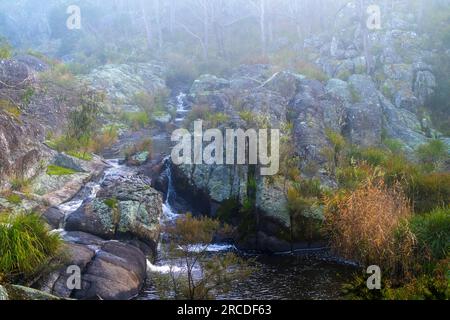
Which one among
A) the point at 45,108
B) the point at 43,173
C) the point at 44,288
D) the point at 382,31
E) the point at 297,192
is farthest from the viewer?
the point at 382,31

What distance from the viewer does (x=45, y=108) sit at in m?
21.5

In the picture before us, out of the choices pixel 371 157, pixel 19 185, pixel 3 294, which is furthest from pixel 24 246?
pixel 371 157

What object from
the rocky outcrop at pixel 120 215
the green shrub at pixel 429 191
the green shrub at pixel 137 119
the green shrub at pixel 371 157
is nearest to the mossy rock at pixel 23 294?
the rocky outcrop at pixel 120 215

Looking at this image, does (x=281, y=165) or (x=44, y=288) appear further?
(x=281, y=165)

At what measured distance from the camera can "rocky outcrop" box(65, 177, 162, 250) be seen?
13695 mm

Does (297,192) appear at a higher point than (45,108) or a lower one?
lower

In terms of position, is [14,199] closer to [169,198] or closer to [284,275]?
[169,198]

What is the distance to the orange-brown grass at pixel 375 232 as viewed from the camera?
1076 centimetres

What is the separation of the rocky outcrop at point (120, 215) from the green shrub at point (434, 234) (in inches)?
287

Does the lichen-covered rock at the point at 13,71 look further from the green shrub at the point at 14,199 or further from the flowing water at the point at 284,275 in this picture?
the green shrub at the point at 14,199

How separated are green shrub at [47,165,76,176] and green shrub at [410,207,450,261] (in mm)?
11814

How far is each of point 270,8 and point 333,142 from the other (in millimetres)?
24996
